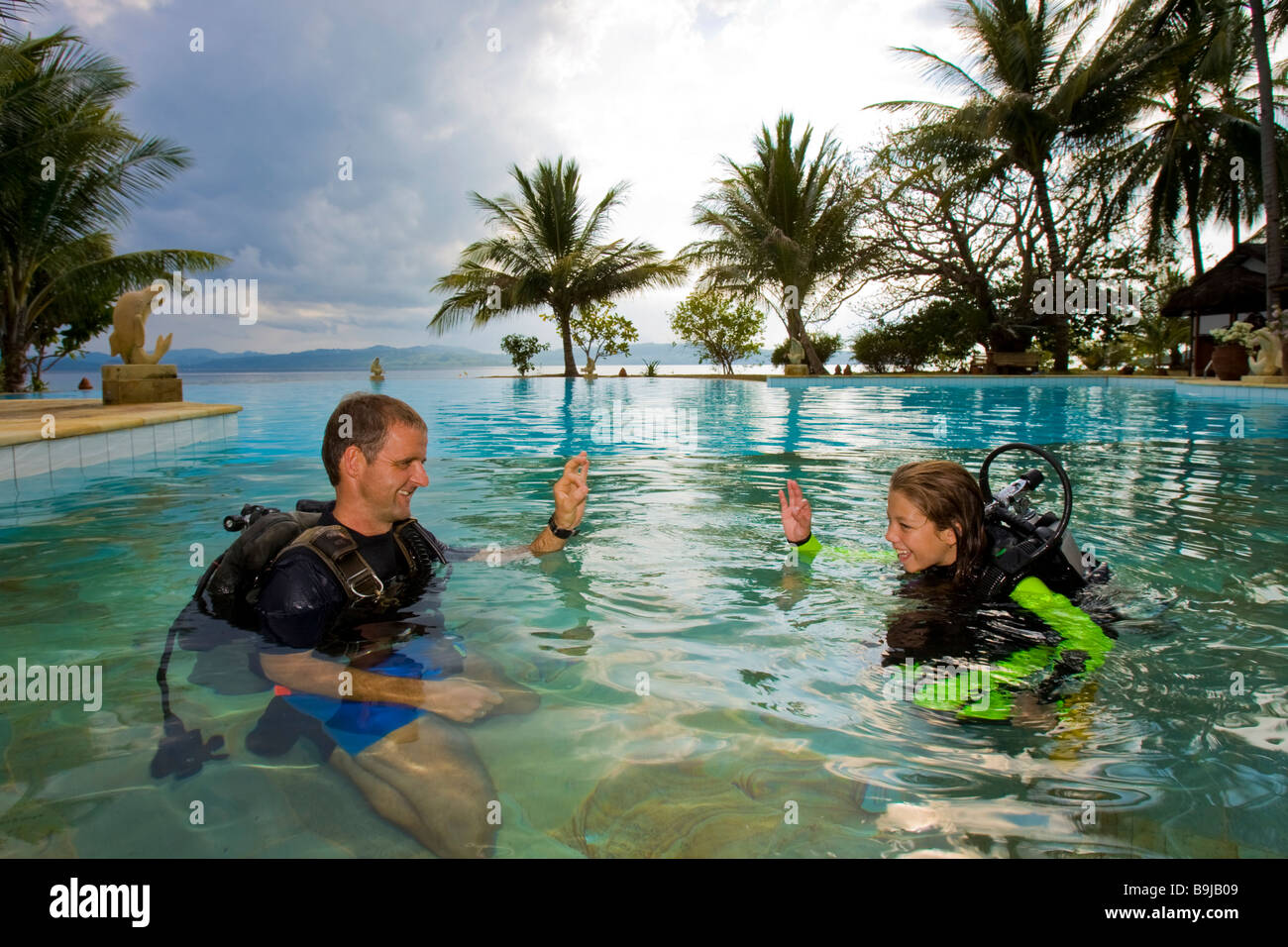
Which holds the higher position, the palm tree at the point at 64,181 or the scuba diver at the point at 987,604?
the palm tree at the point at 64,181

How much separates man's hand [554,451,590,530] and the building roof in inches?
807

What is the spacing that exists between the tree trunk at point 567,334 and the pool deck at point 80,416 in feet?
54.0

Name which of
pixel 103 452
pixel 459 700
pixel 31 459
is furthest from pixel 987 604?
pixel 103 452

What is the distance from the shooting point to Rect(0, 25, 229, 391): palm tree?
13.4 metres

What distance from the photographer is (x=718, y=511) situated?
18.6ft

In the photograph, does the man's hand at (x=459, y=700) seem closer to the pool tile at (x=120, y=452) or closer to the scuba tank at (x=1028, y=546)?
the scuba tank at (x=1028, y=546)

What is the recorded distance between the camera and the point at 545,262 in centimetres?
2656

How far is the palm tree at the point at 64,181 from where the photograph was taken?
13.4m

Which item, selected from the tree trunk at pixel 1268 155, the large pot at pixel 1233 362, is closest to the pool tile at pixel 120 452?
the large pot at pixel 1233 362

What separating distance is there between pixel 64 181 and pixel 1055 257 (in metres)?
23.7

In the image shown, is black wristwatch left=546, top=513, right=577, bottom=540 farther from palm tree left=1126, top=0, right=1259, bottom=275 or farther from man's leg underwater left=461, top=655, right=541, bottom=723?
palm tree left=1126, top=0, right=1259, bottom=275
